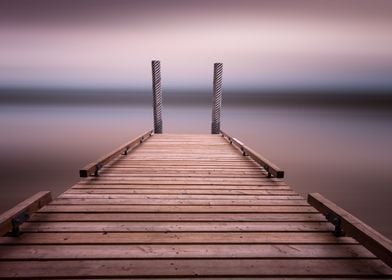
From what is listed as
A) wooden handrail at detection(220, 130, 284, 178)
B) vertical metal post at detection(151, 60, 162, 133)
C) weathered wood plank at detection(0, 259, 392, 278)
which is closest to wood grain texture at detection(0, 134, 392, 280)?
weathered wood plank at detection(0, 259, 392, 278)

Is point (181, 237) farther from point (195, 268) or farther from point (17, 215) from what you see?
point (17, 215)

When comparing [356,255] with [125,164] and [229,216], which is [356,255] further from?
[125,164]

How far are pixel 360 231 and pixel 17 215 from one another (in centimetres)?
310

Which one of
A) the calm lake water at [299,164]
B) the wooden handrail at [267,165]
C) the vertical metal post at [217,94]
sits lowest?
the calm lake water at [299,164]

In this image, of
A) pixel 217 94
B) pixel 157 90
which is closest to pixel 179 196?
pixel 157 90

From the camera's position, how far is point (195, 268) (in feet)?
8.21

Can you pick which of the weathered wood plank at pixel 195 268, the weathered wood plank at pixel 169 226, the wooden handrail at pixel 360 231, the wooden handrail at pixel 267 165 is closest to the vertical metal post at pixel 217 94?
the wooden handrail at pixel 267 165

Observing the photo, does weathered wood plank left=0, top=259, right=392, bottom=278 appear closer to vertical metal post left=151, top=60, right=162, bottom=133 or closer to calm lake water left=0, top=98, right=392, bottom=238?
calm lake water left=0, top=98, right=392, bottom=238

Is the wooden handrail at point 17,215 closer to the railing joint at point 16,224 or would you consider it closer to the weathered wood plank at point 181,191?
the railing joint at point 16,224

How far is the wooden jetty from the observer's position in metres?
2.47

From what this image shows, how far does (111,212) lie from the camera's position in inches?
144

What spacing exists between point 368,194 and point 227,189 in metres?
9.01

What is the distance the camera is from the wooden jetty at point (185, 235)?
8.11 ft

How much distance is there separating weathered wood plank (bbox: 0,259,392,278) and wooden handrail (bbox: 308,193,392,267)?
12cm
